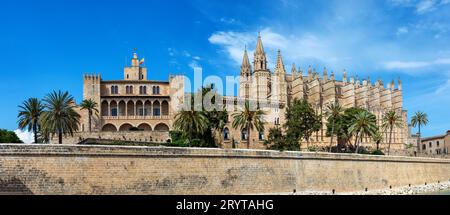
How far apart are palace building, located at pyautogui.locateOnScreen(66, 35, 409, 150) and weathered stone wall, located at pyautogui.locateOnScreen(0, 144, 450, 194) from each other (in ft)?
49.6

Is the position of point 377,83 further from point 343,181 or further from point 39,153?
point 39,153

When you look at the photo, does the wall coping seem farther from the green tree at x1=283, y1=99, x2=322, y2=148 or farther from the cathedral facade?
the cathedral facade

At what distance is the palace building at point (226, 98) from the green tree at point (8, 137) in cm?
847

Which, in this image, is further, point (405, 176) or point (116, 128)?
point (116, 128)

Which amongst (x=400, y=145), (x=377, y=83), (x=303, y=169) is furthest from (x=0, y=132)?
(x=377, y=83)

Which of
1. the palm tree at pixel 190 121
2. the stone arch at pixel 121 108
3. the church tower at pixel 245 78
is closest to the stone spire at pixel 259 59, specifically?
the church tower at pixel 245 78

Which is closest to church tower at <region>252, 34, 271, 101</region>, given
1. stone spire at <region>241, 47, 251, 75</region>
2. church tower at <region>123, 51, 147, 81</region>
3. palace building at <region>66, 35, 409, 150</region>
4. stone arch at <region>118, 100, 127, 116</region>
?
palace building at <region>66, 35, 409, 150</region>

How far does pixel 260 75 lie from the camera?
8656 cm

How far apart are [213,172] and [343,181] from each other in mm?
15211

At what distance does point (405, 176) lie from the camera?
2120 inches

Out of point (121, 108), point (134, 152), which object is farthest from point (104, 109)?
point (134, 152)

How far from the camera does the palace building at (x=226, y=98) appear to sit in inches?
2569

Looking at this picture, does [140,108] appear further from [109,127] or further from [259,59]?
[259,59]

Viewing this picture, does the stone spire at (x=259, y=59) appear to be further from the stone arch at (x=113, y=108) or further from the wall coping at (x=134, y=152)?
the wall coping at (x=134, y=152)
